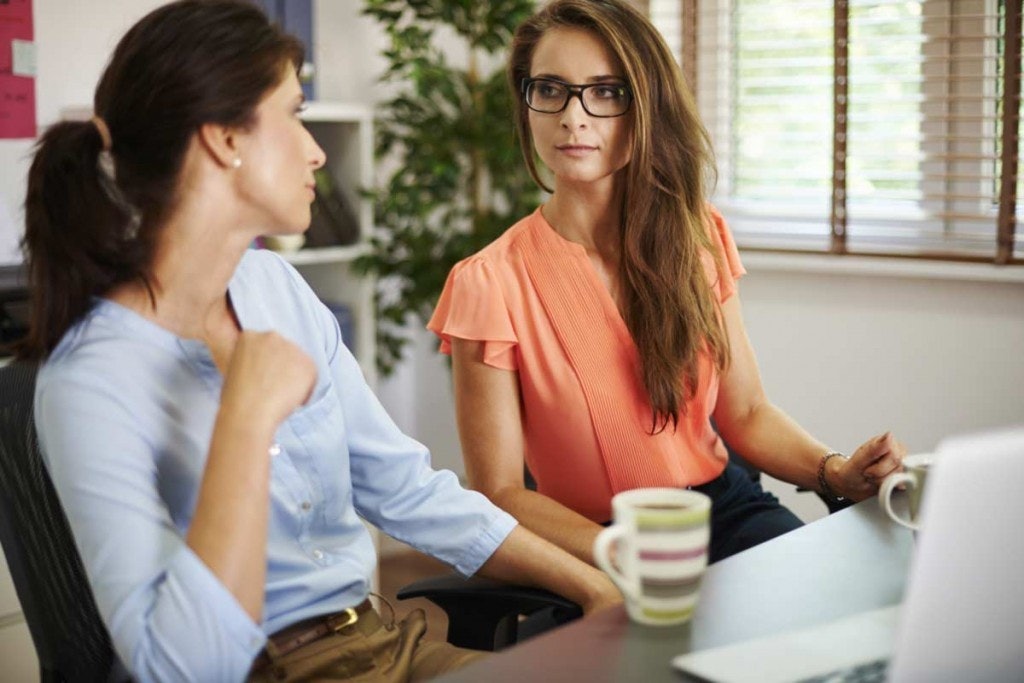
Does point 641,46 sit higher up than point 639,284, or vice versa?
point 641,46

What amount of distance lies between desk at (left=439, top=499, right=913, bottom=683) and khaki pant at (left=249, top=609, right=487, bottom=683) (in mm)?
337

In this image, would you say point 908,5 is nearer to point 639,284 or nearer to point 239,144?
point 639,284

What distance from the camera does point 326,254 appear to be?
131 inches

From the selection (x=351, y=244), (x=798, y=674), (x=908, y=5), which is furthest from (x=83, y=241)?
(x=908, y=5)

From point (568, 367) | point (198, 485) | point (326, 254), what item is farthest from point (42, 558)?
point (326, 254)

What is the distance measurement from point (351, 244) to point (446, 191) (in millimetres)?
319

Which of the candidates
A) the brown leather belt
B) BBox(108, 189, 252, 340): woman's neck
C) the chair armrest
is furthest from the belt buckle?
BBox(108, 189, 252, 340): woman's neck

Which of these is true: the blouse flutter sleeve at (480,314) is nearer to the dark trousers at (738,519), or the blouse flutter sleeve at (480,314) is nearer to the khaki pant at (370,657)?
the dark trousers at (738,519)

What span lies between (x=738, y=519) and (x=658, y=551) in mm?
979

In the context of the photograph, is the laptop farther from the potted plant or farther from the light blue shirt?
the potted plant

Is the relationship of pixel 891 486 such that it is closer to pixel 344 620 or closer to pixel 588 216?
pixel 344 620

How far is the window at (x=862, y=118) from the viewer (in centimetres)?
299

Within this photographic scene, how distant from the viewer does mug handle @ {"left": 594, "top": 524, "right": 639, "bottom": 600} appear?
1.05m

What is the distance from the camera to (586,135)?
1.93 meters
